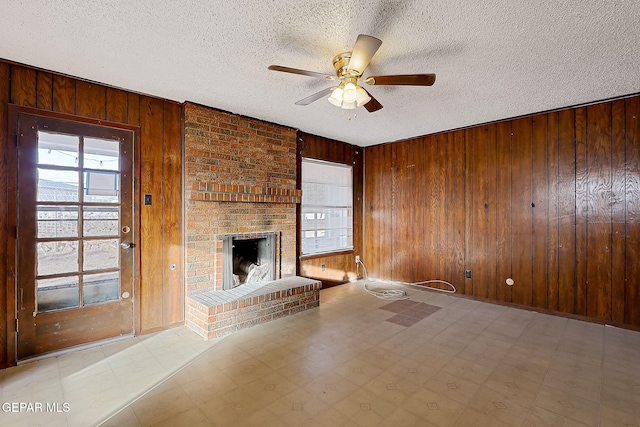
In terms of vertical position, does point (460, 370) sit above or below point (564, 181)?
below

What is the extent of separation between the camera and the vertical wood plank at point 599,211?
3369mm

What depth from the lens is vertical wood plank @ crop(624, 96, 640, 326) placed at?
126 inches

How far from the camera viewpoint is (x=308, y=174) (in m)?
4.93

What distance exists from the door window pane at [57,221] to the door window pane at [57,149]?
42 centimetres

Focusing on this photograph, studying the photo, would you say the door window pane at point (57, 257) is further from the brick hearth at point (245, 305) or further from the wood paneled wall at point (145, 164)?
the brick hearth at point (245, 305)

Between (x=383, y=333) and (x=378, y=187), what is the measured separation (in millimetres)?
3034

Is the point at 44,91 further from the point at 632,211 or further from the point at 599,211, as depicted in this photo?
the point at 632,211

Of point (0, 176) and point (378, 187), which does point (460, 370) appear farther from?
point (0, 176)

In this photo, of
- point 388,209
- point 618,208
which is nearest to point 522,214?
point 618,208

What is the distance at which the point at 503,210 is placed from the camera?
4.12 metres

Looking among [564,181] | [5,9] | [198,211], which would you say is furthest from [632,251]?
[5,9]

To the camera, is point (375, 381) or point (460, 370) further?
point (460, 370)

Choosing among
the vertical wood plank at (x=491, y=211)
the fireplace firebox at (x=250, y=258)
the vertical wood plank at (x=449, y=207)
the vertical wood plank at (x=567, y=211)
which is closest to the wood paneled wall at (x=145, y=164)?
the fireplace firebox at (x=250, y=258)

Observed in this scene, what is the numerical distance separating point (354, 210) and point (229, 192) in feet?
8.82
